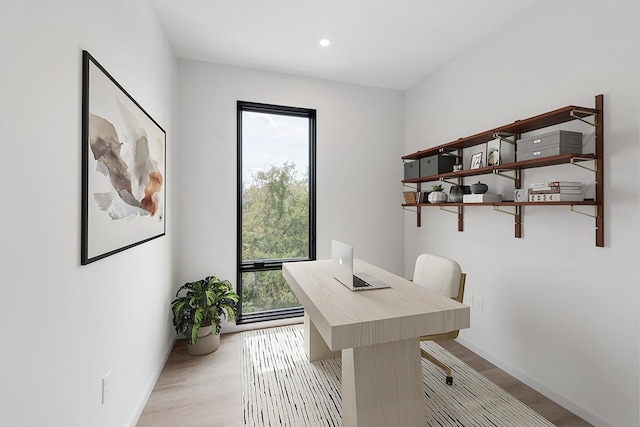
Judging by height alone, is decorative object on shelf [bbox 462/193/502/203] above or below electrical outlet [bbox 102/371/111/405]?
above

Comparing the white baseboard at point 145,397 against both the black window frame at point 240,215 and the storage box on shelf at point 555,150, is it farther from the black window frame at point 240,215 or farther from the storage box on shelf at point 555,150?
the storage box on shelf at point 555,150

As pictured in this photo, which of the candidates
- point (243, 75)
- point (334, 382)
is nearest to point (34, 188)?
point (334, 382)

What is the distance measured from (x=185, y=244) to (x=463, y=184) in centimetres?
274

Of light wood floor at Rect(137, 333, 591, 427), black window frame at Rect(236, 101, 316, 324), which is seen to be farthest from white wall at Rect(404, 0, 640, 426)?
black window frame at Rect(236, 101, 316, 324)

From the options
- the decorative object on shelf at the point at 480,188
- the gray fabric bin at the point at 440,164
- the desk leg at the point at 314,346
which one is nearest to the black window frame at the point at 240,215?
the desk leg at the point at 314,346

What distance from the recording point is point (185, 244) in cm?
287

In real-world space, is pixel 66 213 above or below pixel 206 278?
above

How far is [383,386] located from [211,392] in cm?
125

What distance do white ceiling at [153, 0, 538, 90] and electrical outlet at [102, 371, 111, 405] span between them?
2379 millimetres

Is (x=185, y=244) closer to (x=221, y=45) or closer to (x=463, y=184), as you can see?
(x=221, y=45)

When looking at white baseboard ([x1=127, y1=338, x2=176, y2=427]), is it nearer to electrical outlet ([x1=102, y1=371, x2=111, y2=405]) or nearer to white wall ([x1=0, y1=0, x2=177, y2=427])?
white wall ([x1=0, y1=0, x2=177, y2=427])

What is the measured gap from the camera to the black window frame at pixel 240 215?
9.99 feet

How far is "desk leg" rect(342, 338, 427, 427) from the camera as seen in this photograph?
1.44m

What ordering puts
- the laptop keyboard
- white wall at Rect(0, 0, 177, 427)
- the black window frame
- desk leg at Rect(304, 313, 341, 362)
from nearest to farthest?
white wall at Rect(0, 0, 177, 427), the laptop keyboard, desk leg at Rect(304, 313, 341, 362), the black window frame
